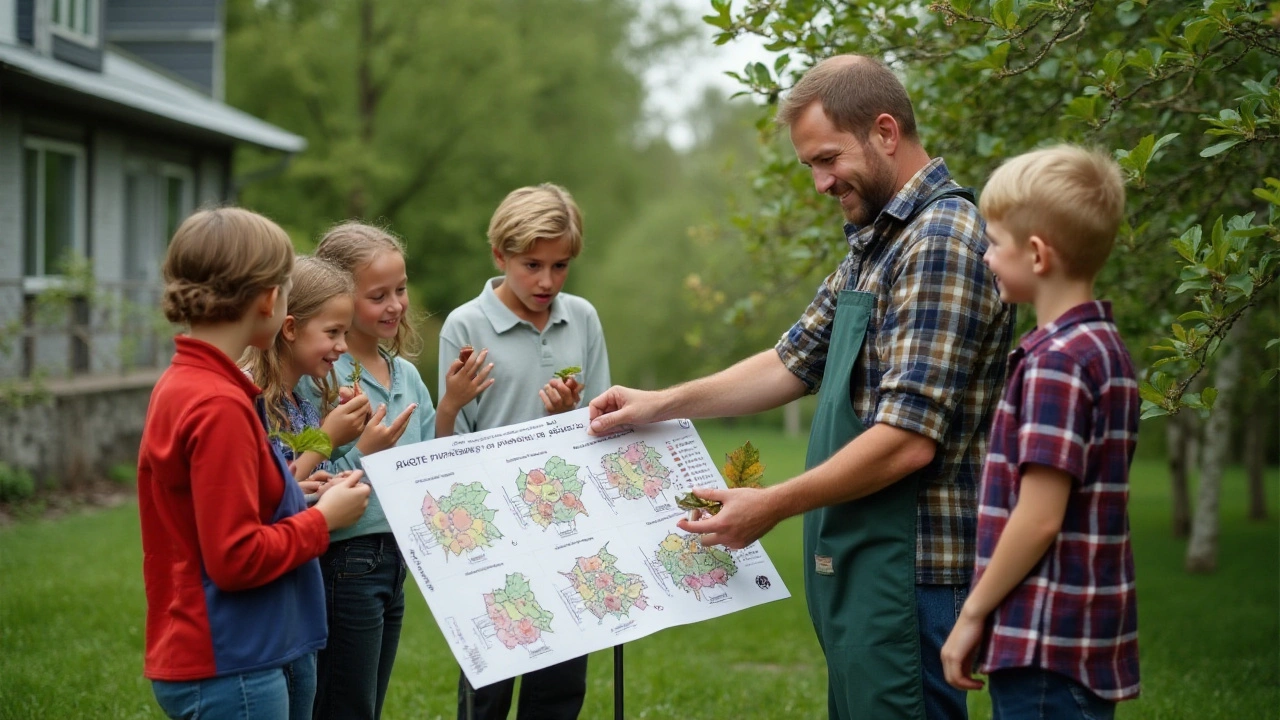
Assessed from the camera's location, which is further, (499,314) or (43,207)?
(43,207)

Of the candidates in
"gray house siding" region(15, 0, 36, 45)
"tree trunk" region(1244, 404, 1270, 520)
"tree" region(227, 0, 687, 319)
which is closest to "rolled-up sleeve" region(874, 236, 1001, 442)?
"tree trunk" region(1244, 404, 1270, 520)

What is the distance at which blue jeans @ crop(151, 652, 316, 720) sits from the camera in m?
2.75

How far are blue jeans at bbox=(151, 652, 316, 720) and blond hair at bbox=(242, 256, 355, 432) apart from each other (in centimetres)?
81

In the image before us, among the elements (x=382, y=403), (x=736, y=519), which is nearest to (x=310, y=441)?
(x=382, y=403)

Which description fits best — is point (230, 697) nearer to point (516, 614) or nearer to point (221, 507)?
point (221, 507)

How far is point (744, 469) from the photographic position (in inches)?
139

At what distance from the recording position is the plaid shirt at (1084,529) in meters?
2.49

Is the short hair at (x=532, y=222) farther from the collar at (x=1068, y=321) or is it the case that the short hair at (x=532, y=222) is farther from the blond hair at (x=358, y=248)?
the collar at (x=1068, y=321)

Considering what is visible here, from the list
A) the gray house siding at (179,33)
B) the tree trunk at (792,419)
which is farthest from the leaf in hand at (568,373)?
the tree trunk at (792,419)

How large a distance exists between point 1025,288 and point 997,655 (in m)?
0.82

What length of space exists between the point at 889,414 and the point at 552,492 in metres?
1.07

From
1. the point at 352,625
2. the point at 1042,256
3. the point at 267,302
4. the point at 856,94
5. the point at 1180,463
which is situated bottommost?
the point at 1180,463

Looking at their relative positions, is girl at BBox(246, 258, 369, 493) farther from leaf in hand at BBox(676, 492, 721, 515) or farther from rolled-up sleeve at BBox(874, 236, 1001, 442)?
rolled-up sleeve at BBox(874, 236, 1001, 442)

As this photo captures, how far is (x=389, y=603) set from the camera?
379 cm
